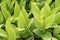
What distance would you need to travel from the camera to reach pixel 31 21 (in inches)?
37.1

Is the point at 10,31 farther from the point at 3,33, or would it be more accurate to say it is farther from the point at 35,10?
the point at 35,10

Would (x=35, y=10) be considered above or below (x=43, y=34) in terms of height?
above

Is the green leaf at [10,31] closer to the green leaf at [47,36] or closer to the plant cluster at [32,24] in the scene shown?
the plant cluster at [32,24]

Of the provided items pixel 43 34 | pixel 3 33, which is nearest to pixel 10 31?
pixel 3 33

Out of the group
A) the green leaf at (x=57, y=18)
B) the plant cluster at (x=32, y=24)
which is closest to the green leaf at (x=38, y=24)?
the plant cluster at (x=32, y=24)

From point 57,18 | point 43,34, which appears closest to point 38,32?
point 43,34

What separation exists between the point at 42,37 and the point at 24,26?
4.7 inches

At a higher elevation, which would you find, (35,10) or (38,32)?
(35,10)

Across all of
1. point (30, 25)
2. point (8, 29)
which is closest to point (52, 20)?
point (30, 25)

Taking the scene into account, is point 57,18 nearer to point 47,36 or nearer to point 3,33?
point 47,36

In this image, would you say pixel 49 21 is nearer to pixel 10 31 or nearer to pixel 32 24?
pixel 32 24

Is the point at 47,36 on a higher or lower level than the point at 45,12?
lower

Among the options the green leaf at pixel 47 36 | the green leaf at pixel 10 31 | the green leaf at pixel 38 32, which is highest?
the green leaf at pixel 10 31

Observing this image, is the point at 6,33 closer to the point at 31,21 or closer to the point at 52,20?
the point at 31,21
